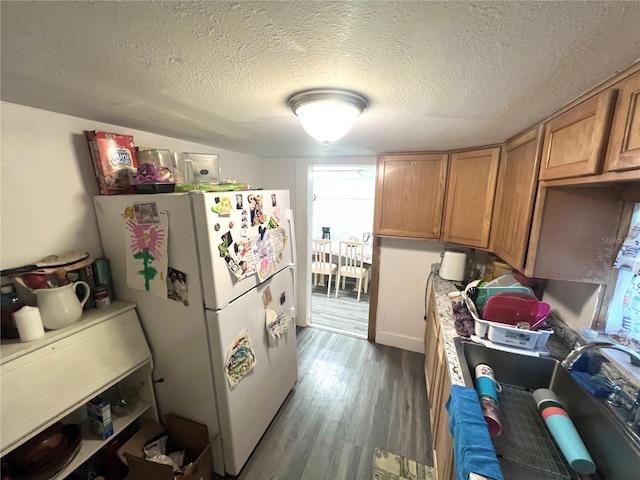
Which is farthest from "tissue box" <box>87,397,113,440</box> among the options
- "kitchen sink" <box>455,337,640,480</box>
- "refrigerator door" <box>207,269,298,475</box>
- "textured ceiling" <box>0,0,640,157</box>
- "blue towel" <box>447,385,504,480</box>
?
"kitchen sink" <box>455,337,640,480</box>

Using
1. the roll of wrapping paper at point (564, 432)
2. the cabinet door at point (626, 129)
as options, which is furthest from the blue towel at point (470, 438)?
the cabinet door at point (626, 129)

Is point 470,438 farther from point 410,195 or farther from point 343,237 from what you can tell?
point 343,237

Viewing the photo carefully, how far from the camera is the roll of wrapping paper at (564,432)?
822mm

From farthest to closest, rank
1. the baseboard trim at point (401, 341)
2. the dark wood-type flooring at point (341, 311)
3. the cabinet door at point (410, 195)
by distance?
the dark wood-type flooring at point (341, 311)
the baseboard trim at point (401, 341)
the cabinet door at point (410, 195)

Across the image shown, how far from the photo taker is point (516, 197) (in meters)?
1.41

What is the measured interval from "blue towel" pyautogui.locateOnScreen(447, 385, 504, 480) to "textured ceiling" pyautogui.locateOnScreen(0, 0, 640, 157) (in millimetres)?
1131

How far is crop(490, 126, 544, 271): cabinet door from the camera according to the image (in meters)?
1.24

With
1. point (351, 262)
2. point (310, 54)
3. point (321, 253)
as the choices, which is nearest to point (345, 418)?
point (310, 54)

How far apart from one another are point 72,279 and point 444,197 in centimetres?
244

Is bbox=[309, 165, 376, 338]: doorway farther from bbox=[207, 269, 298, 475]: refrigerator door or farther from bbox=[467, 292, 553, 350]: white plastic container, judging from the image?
bbox=[467, 292, 553, 350]: white plastic container

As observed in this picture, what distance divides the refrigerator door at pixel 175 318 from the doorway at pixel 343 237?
180 centimetres

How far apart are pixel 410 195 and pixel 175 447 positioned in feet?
7.85

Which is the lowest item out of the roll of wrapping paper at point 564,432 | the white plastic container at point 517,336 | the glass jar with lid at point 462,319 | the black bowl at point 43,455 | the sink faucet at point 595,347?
the black bowl at point 43,455

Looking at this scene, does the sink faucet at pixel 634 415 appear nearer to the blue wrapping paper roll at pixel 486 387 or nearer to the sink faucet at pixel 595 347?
the sink faucet at pixel 595 347
